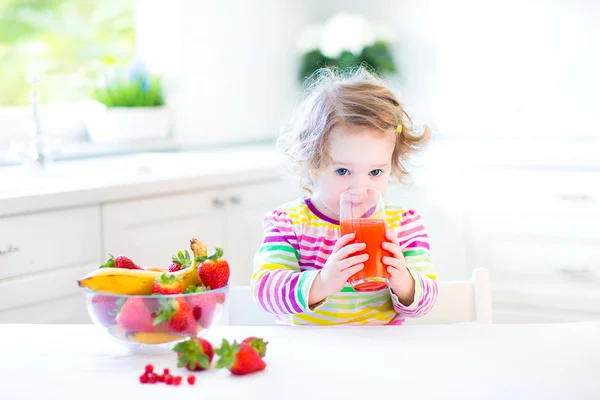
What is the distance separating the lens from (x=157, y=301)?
964 mm

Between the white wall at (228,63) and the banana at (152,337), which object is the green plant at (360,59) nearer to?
the white wall at (228,63)

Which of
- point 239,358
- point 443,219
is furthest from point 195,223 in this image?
point 239,358

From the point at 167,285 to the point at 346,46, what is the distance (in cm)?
268

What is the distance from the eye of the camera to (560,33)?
325 cm

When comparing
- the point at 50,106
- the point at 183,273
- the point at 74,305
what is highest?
the point at 50,106

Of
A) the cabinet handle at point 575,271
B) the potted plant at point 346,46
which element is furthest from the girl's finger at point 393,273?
the potted plant at point 346,46

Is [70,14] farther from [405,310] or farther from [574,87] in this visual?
[405,310]

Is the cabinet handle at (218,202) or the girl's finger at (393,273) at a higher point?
the cabinet handle at (218,202)

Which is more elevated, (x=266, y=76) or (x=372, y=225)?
(x=266, y=76)

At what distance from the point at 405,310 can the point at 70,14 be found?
2172 mm

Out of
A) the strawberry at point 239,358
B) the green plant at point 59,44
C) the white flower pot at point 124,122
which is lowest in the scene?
the strawberry at point 239,358

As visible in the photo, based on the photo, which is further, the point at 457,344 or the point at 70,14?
the point at 70,14

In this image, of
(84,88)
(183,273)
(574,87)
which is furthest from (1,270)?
(574,87)

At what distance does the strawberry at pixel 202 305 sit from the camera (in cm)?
98
